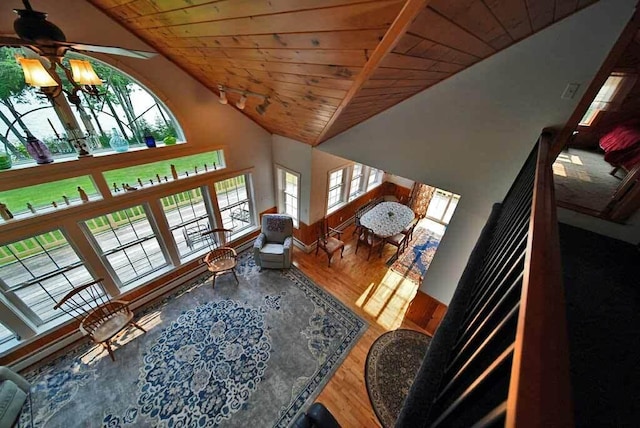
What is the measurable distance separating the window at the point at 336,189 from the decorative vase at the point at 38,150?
162 inches

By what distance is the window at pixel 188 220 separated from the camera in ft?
12.5

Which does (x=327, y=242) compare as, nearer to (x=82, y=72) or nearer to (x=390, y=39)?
(x=390, y=39)

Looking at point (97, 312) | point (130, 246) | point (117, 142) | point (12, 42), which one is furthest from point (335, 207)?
point (12, 42)

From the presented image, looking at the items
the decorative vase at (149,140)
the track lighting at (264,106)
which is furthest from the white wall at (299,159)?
the decorative vase at (149,140)

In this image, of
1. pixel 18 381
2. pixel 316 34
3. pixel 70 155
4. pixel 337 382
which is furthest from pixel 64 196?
pixel 337 382

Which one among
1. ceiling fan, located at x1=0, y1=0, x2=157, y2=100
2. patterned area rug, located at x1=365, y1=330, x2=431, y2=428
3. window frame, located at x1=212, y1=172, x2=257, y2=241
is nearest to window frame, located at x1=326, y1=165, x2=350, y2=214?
window frame, located at x1=212, y1=172, x2=257, y2=241

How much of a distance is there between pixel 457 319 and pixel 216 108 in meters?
4.04

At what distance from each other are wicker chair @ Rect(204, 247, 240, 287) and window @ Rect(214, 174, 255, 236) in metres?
0.56

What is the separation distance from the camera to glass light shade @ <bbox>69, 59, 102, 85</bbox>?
1768 mm

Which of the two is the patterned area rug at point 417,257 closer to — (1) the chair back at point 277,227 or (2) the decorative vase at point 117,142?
(1) the chair back at point 277,227

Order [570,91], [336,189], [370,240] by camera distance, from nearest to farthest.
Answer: [570,91]
[370,240]
[336,189]

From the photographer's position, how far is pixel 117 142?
2881 millimetres

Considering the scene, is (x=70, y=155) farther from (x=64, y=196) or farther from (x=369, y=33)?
(x=369, y=33)

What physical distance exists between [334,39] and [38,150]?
10.4 feet
